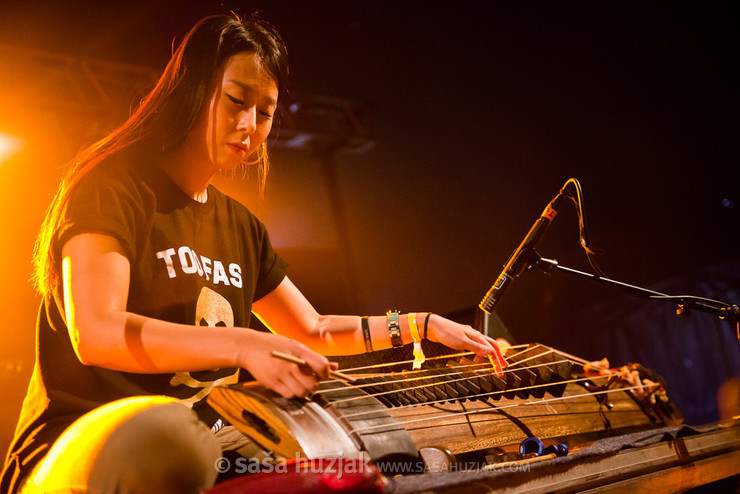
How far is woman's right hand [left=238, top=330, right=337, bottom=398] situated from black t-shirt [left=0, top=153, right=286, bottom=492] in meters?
0.57

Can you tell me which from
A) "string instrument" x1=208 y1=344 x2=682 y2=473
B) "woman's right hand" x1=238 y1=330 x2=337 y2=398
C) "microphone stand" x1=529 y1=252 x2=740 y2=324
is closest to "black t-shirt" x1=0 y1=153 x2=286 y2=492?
"string instrument" x1=208 y1=344 x2=682 y2=473

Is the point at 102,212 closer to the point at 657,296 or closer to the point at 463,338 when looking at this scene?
the point at 463,338

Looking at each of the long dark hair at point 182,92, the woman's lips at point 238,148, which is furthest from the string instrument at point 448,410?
the long dark hair at point 182,92

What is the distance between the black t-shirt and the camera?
1.51 m

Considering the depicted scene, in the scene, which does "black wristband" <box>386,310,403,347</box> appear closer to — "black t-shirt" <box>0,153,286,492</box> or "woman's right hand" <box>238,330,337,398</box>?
"black t-shirt" <box>0,153,286,492</box>

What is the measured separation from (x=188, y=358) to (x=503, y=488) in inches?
31.6

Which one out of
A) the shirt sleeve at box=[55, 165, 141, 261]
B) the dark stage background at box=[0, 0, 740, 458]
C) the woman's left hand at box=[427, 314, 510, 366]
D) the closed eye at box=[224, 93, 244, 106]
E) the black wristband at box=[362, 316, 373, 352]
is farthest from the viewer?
the dark stage background at box=[0, 0, 740, 458]

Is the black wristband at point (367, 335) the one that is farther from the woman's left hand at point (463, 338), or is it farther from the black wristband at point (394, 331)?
the woman's left hand at point (463, 338)

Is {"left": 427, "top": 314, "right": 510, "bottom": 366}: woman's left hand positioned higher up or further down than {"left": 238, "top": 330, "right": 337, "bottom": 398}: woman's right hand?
further down

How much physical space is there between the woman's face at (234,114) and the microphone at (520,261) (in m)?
1.18

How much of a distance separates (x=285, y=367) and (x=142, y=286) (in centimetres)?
71

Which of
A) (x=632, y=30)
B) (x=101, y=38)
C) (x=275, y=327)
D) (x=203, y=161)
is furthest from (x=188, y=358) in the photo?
(x=632, y=30)

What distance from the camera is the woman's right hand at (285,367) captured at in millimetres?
1214

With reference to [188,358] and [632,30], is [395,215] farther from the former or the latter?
[188,358]
